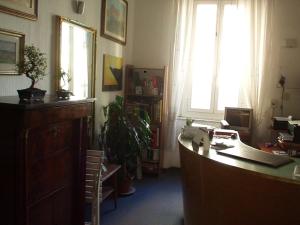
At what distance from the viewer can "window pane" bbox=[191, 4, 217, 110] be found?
4715 mm

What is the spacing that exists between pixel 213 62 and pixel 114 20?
5.42 ft

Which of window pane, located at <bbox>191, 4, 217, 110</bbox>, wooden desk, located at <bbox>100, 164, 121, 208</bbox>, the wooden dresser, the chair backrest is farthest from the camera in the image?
window pane, located at <bbox>191, 4, 217, 110</bbox>

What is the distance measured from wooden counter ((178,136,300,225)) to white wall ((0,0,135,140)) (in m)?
1.40

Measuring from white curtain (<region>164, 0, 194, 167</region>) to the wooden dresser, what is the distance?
8.22 ft

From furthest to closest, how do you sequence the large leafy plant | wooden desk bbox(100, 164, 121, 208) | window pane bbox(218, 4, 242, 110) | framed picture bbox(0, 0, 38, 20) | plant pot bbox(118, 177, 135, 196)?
window pane bbox(218, 4, 242, 110)
plant pot bbox(118, 177, 135, 196)
the large leafy plant
wooden desk bbox(100, 164, 121, 208)
framed picture bbox(0, 0, 38, 20)

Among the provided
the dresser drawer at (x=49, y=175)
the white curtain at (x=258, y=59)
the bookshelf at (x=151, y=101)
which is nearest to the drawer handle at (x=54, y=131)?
the dresser drawer at (x=49, y=175)

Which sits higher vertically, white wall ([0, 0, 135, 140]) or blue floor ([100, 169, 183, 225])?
white wall ([0, 0, 135, 140])

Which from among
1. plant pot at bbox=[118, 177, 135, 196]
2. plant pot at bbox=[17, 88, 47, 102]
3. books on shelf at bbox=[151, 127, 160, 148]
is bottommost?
plant pot at bbox=[118, 177, 135, 196]

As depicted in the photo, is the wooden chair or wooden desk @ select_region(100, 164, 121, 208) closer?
the wooden chair

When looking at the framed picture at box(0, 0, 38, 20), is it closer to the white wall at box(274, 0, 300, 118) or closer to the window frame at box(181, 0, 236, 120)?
the window frame at box(181, 0, 236, 120)

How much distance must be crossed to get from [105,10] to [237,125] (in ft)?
7.76

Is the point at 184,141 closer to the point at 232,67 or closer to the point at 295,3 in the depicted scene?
the point at 232,67

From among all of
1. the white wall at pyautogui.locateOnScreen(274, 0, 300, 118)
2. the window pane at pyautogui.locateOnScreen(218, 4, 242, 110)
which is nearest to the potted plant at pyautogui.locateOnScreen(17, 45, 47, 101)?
the window pane at pyautogui.locateOnScreen(218, 4, 242, 110)

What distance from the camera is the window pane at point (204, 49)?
15.5 feet
